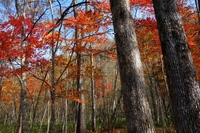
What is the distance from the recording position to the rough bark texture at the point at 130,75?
3.29 m

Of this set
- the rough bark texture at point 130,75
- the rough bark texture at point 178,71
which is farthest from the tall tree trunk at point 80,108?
the rough bark texture at point 178,71

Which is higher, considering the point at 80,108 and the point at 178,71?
the point at 178,71

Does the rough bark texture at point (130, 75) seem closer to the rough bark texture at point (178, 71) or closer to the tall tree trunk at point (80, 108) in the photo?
the rough bark texture at point (178, 71)

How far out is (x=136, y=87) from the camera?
134 inches

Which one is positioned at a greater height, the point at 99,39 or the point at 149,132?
the point at 99,39

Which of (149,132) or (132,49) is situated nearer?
(149,132)

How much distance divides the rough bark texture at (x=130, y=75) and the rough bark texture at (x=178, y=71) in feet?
1.75

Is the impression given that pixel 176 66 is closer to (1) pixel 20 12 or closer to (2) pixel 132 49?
(2) pixel 132 49

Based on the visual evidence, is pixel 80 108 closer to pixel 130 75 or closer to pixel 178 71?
pixel 130 75

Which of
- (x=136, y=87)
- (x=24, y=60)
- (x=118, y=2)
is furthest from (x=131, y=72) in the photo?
(x=24, y=60)

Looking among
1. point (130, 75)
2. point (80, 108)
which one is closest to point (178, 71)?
point (130, 75)

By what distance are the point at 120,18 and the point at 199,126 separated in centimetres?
205

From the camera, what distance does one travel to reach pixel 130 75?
3455mm

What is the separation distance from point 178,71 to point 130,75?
0.81m
